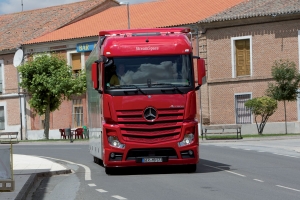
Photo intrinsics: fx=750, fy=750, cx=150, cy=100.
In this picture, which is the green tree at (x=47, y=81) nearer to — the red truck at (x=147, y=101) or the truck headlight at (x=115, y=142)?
the red truck at (x=147, y=101)

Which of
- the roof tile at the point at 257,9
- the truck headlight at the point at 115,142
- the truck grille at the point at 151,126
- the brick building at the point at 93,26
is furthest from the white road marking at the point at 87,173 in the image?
the brick building at the point at 93,26

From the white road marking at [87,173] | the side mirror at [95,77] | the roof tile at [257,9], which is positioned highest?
the roof tile at [257,9]

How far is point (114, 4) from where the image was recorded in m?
66.0

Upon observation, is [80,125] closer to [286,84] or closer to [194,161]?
[286,84]

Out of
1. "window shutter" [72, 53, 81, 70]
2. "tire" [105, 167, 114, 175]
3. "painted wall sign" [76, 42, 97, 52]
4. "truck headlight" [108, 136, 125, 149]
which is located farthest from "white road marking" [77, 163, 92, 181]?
"window shutter" [72, 53, 81, 70]

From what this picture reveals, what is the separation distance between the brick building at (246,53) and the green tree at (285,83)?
2.80 m

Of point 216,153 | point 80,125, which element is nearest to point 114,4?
point 80,125

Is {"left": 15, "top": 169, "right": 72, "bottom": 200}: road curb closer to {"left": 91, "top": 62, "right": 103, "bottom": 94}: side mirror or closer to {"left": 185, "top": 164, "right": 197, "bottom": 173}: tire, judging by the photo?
{"left": 91, "top": 62, "right": 103, "bottom": 94}: side mirror

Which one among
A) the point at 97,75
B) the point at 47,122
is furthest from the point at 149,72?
the point at 47,122

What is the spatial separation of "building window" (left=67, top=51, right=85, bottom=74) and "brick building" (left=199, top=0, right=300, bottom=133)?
11.4 meters

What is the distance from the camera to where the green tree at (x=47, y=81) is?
5225 centimetres

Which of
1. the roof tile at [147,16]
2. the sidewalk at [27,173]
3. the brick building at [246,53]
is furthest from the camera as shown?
the roof tile at [147,16]

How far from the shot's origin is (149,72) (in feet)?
60.5

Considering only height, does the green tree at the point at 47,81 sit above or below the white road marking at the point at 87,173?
above
